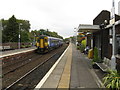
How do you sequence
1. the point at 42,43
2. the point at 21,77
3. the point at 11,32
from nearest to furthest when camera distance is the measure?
1. the point at 21,77
2. the point at 42,43
3. the point at 11,32

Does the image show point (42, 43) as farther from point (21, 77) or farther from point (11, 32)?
point (11, 32)

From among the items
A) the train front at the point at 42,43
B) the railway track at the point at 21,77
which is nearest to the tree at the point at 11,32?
the train front at the point at 42,43

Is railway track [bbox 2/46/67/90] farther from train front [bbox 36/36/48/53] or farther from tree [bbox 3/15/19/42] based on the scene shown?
tree [bbox 3/15/19/42]

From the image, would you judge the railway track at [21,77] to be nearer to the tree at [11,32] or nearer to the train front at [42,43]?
the train front at [42,43]

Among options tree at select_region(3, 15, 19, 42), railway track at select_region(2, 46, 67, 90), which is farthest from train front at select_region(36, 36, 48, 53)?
tree at select_region(3, 15, 19, 42)

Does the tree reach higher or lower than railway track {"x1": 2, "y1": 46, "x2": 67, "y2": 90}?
higher

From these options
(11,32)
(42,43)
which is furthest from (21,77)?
(11,32)

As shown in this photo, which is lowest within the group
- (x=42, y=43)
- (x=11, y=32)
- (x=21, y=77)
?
(x=21, y=77)

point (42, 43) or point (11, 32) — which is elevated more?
point (11, 32)

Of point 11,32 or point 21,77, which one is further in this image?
point 11,32

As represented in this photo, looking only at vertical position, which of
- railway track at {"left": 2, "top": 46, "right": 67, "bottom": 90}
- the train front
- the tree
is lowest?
railway track at {"left": 2, "top": 46, "right": 67, "bottom": 90}

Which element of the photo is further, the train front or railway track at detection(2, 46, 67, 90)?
the train front

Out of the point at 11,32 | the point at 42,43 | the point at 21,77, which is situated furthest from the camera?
the point at 11,32

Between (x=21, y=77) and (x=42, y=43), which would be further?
(x=42, y=43)
